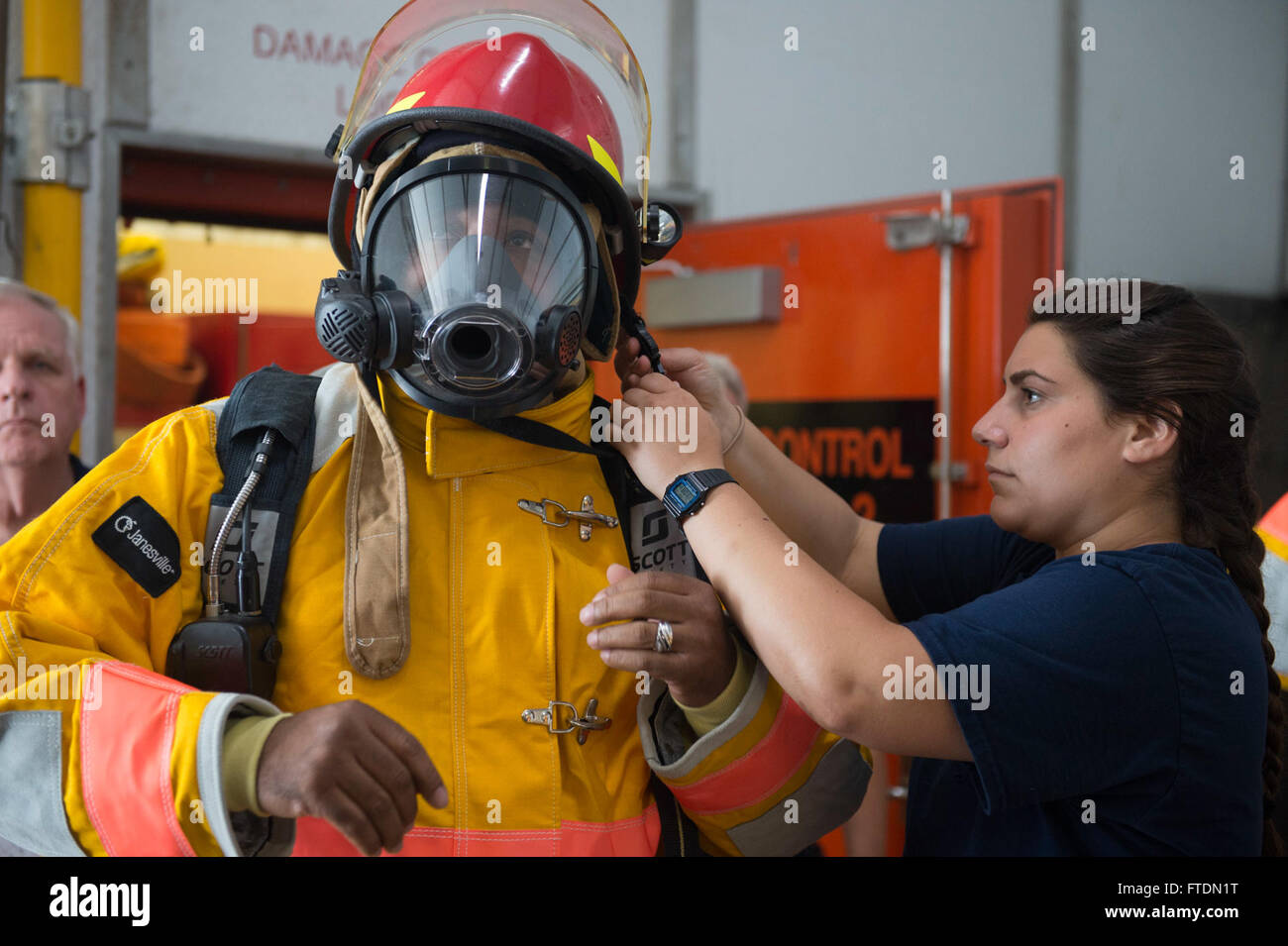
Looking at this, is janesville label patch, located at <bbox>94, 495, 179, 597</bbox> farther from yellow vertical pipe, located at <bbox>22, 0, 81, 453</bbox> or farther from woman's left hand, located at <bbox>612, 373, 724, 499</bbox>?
yellow vertical pipe, located at <bbox>22, 0, 81, 453</bbox>

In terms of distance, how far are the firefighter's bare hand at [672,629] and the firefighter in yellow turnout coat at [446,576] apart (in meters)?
0.06

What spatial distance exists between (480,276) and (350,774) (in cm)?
55

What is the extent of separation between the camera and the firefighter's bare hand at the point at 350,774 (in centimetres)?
109

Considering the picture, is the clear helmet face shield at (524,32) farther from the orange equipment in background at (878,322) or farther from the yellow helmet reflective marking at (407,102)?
the orange equipment in background at (878,322)

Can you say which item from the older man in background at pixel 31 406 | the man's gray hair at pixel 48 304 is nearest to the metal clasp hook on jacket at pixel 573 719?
the older man in background at pixel 31 406

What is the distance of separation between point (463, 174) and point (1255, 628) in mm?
1151

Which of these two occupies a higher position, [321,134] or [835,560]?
[321,134]

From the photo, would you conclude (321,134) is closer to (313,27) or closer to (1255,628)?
(313,27)

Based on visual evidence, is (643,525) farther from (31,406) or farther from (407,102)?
(31,406)

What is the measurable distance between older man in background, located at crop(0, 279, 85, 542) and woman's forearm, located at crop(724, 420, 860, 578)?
1364 millimetres

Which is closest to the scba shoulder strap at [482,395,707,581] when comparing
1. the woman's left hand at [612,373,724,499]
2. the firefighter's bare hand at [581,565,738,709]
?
the woman's left hand at [612,373,724,499]

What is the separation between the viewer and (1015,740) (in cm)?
136

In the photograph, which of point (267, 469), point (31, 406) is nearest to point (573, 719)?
point (267, 469)
